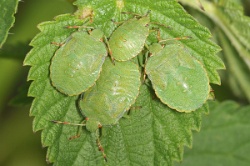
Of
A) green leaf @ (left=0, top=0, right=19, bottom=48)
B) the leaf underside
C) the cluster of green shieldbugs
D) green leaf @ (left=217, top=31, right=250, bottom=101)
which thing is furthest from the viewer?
green leaf @ (left=217, top=31, right=250, bottom=101)

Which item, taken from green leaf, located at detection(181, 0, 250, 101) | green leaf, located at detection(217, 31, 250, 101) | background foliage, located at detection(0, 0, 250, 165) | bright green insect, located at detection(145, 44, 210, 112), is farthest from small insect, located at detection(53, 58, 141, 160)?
green leaf, located at detection(217, 31, 250, 101)

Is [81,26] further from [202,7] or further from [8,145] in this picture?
[8,145]

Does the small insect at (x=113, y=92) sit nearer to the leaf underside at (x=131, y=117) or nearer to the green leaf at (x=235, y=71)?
the leaf underside at (x=131, y=117)

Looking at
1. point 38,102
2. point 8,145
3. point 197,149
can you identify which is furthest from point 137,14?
point 8,145

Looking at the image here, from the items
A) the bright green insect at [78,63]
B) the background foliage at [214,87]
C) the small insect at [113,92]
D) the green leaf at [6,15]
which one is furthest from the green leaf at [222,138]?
the green leaf at [6,15]

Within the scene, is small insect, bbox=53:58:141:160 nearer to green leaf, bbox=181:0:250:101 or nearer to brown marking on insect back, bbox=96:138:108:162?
brown marking on insect back, bbox=96:138:108:162

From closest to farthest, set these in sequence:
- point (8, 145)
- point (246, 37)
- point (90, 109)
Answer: point (90, 109), point (246, 37), point (8, 145)
